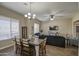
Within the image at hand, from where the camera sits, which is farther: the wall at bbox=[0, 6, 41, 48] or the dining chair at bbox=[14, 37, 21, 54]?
the dining chair at bbox=[14, 37, 21, 54]

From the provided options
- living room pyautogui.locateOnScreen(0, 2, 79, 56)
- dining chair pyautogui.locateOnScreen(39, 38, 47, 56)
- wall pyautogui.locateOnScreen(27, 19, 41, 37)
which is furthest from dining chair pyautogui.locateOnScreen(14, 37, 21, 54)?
dining chair pyautogui.locateOnScreen(39, 38, 47, 56)

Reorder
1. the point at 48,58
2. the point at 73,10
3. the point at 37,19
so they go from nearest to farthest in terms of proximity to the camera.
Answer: the point at 48,58 < the point at 73,10 < the point at 37,19

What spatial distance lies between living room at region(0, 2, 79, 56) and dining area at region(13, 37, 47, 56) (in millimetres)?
110

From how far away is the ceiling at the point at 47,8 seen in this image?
2234 mm

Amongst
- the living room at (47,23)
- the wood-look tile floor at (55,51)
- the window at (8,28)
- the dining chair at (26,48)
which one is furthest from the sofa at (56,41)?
the window at (8,28)

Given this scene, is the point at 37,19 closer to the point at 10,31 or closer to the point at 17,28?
the point at 17,28

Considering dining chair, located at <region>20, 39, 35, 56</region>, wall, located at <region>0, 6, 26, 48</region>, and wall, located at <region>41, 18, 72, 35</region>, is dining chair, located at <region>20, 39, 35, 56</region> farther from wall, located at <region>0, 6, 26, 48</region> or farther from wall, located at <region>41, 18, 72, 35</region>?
wall, located at <region>41, 18, 72, 35</region>

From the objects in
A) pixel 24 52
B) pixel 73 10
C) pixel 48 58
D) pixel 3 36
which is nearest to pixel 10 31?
pixel 3 36

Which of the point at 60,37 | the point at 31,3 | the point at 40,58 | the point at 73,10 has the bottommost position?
the point at 40,58

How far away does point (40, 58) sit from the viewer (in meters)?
2.17

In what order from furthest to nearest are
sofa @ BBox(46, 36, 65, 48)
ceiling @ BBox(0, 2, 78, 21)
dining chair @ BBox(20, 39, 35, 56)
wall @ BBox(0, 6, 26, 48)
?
sofa @ BBox(46, 36, 65, 48) → dining chair @ BBox(20, 39, 35, 56) → wall @ BBox(0, 6, 26, 48) → ceiling @ BBox(0, 2, 78, 21)

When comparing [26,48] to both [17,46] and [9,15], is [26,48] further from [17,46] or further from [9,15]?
[9,15]

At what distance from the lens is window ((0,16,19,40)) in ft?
7.70

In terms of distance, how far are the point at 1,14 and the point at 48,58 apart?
1.48 meters
